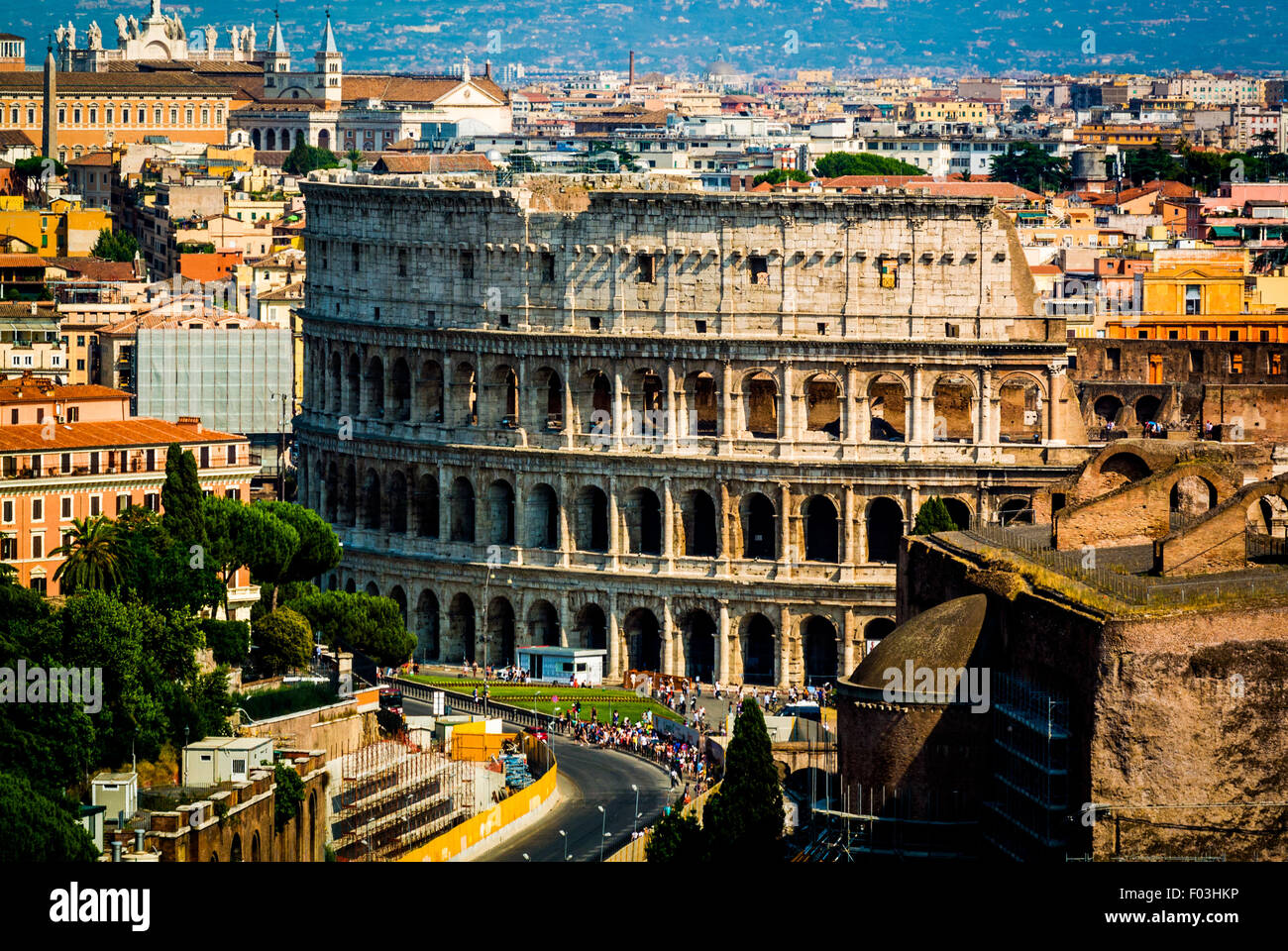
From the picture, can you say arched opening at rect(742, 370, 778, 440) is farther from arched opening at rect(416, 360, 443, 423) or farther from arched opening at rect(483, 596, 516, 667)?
arched opening at rect(416, 360, 443, 423)

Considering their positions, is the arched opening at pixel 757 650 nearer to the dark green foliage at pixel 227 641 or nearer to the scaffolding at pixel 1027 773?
the dark green foliage at pixel 227 641

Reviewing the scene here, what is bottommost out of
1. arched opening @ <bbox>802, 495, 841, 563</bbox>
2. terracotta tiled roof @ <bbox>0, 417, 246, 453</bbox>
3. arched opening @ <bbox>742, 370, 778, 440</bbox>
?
arched opening @ <bbox>802, 495, 841, 563</bbox>

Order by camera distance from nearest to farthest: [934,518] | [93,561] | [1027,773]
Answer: [1027,773] → [93,561] → [934,518]

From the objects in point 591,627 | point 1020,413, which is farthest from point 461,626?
point 1020,413

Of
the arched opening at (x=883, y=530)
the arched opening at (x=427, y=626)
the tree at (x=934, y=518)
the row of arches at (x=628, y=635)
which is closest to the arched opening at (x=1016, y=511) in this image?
the tree at (x=934, y=518)

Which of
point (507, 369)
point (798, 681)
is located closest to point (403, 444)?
point (507, 369)

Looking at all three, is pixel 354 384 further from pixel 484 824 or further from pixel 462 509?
pixel 484 824

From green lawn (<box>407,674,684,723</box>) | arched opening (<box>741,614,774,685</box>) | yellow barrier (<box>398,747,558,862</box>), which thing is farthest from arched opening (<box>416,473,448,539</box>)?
yellow barrier (<box>398,747,558,862</box>)
